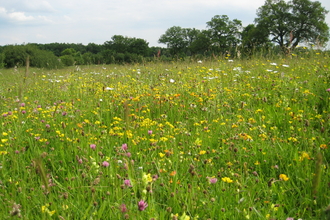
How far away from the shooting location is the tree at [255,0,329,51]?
36688mm

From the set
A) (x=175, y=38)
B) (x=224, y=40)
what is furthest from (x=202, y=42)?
(x=175, y=38)

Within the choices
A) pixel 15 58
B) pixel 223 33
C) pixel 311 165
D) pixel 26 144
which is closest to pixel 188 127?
pixel 311 165

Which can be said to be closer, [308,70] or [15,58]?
[308,70]

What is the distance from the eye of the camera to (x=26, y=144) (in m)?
2.44

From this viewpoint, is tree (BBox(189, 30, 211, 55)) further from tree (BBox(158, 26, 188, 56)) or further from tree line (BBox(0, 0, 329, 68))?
tree (BBox(158, 26, 188, 56))

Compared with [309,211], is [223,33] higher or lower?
higher

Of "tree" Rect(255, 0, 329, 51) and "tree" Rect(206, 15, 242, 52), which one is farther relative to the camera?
"tree" Rect(206, 15, 242, 52)

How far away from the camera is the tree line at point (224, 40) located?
9258mm

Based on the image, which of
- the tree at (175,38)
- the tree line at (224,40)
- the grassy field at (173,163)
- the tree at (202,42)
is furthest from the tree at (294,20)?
the grassy field at (173,163)

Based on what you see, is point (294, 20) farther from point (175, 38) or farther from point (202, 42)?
point (175, 38)

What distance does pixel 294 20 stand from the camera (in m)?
37.7

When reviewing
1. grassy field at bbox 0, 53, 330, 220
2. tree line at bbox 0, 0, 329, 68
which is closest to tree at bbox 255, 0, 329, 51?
tree line at bbox 0, 0, 329, 68

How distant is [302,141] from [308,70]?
359cm

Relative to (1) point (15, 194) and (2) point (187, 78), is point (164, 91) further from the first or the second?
(1) point (15, 194)
